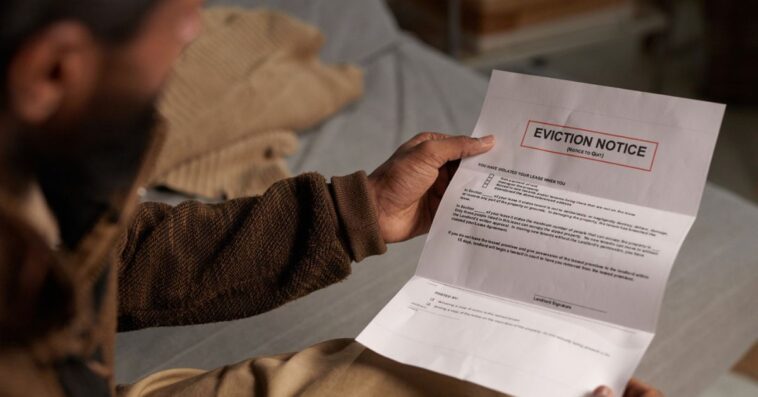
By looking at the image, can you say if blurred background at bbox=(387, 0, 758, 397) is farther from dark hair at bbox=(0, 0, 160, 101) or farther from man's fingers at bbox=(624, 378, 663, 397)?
dark hair at bbox=(0, 0, 160, 101)

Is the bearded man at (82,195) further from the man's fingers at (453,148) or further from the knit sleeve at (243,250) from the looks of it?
the man's fingers at (453,148)

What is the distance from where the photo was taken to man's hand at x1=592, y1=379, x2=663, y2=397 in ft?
2.10

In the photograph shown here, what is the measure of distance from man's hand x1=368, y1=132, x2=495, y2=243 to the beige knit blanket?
1.41ft

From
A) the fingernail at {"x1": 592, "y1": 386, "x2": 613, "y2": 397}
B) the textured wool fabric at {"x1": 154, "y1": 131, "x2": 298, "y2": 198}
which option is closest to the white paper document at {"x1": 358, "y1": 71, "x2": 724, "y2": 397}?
the fingernail at {"x1": 592, "y1": 386, "x2": 613, "y2": 397}

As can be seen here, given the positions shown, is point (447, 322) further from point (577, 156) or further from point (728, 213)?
point (728, 213)

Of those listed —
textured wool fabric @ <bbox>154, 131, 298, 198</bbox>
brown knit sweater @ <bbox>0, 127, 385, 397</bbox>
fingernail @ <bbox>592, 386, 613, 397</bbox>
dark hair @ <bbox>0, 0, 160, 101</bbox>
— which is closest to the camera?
dark hair @ <bbox>0, 0, 160, 101</bbox>

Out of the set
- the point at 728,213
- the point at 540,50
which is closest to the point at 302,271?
the point at 728,213

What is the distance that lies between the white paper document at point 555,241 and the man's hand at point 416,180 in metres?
0.02

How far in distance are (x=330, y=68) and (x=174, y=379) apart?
0.84 meters

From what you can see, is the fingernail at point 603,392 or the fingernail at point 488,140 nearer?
the fingernail at point 603,392

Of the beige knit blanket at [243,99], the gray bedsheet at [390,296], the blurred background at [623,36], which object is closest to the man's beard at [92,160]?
the gray bedsheet at [390,296]

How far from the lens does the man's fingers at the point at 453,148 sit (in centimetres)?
84

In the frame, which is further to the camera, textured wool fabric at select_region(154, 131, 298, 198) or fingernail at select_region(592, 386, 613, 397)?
textured wool fabric at select_region(154, 131, 298, 198)

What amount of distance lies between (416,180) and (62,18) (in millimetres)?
455
